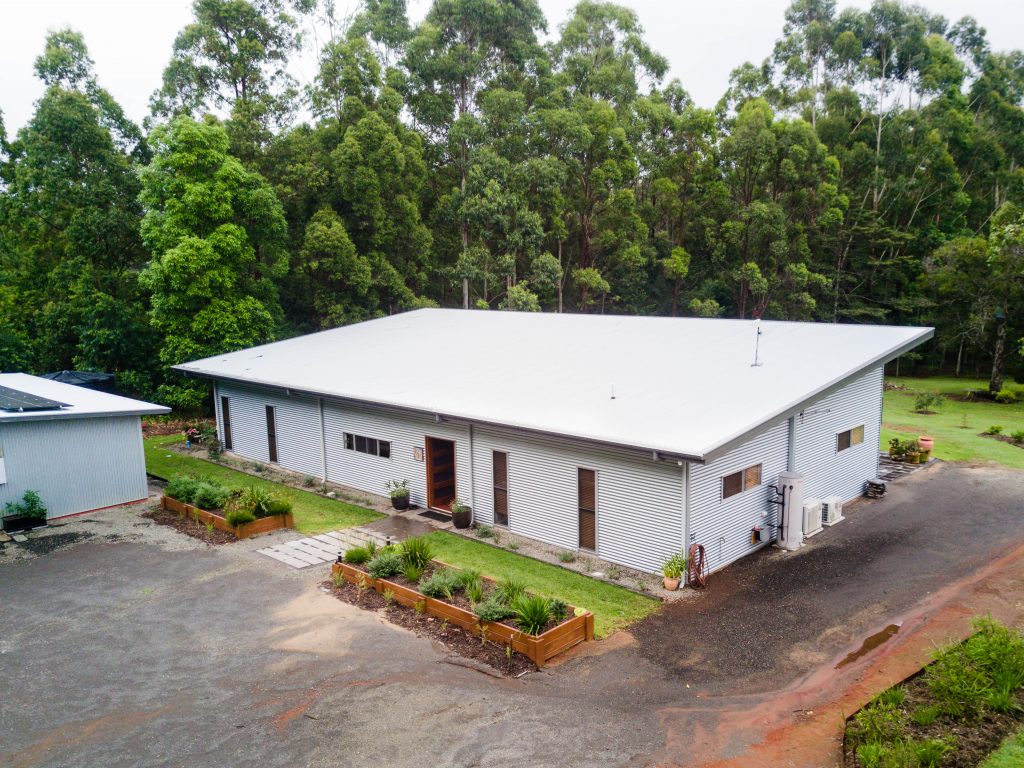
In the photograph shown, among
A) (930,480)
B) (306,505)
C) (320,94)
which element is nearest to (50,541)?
(306,505)

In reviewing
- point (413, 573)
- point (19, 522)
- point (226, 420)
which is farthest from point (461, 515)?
point (226, 420)

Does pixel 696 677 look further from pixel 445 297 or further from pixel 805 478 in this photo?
pixel 445 297

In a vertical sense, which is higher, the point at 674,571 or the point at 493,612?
the point at 493,612

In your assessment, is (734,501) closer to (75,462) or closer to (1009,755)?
(1009,755)

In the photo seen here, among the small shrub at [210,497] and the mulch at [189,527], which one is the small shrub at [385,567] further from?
the small shrub at [210,497]

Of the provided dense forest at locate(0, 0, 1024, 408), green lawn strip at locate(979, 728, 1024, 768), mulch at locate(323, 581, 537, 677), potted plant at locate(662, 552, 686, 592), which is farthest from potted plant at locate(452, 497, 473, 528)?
dense forest at locate(0, 0, 1024, 408)
